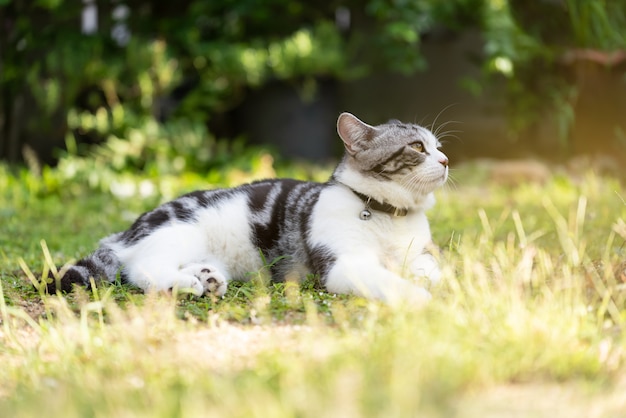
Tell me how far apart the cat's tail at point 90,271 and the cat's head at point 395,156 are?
1.22 meters

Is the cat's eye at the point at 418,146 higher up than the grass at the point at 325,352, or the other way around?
the cat's eye at the point at 418,146

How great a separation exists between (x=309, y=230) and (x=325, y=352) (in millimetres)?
1185

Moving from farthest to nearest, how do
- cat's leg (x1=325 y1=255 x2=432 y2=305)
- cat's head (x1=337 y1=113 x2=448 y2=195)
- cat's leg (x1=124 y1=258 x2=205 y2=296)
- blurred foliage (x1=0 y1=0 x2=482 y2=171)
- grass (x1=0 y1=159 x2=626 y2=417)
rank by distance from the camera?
1. blurred foliage (x1=0 y1=0 x2=482 y2=171)
2. cat's head (x1=337 y1=113 x2=448 y2=195)
3. cat's leg (x1=124 y1=258 x2=205 y2=296)
4. cat's leg (x1=325 y1=255 x2=432 y2=305)
5. grass (x1=0 y1=159 x2=626 y2=417)

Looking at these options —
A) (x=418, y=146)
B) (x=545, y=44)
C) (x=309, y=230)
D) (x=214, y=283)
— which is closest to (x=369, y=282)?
(x=309, y=230)

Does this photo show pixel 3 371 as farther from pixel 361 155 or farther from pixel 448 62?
pixel 448 62

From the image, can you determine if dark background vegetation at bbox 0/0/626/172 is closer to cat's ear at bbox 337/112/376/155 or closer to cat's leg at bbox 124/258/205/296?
cat's ear at bbox 337/112/376/155

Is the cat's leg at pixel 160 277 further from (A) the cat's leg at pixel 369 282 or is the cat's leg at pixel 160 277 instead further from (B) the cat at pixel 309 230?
(A) the cat's leg at pixel 369 282

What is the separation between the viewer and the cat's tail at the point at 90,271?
3.25 m

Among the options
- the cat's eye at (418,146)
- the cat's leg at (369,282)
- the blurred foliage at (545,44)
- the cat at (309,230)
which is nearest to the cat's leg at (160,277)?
the cat at (309,230)

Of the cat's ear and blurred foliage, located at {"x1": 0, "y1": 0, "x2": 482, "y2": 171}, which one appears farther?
blurred foliage, located at {"x1": 0, "y1": 0, "x2": 482, "y2": 171}

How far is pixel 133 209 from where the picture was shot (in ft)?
19.9

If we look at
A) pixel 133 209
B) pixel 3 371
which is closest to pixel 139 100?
pixel 133 209

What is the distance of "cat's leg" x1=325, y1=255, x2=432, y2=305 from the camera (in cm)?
280

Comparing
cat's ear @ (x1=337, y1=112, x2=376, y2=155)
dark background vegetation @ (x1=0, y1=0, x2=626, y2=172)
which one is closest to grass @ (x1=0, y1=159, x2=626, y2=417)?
cat's ear @ (x1=337, y1=112, x2=376, y2=155)
